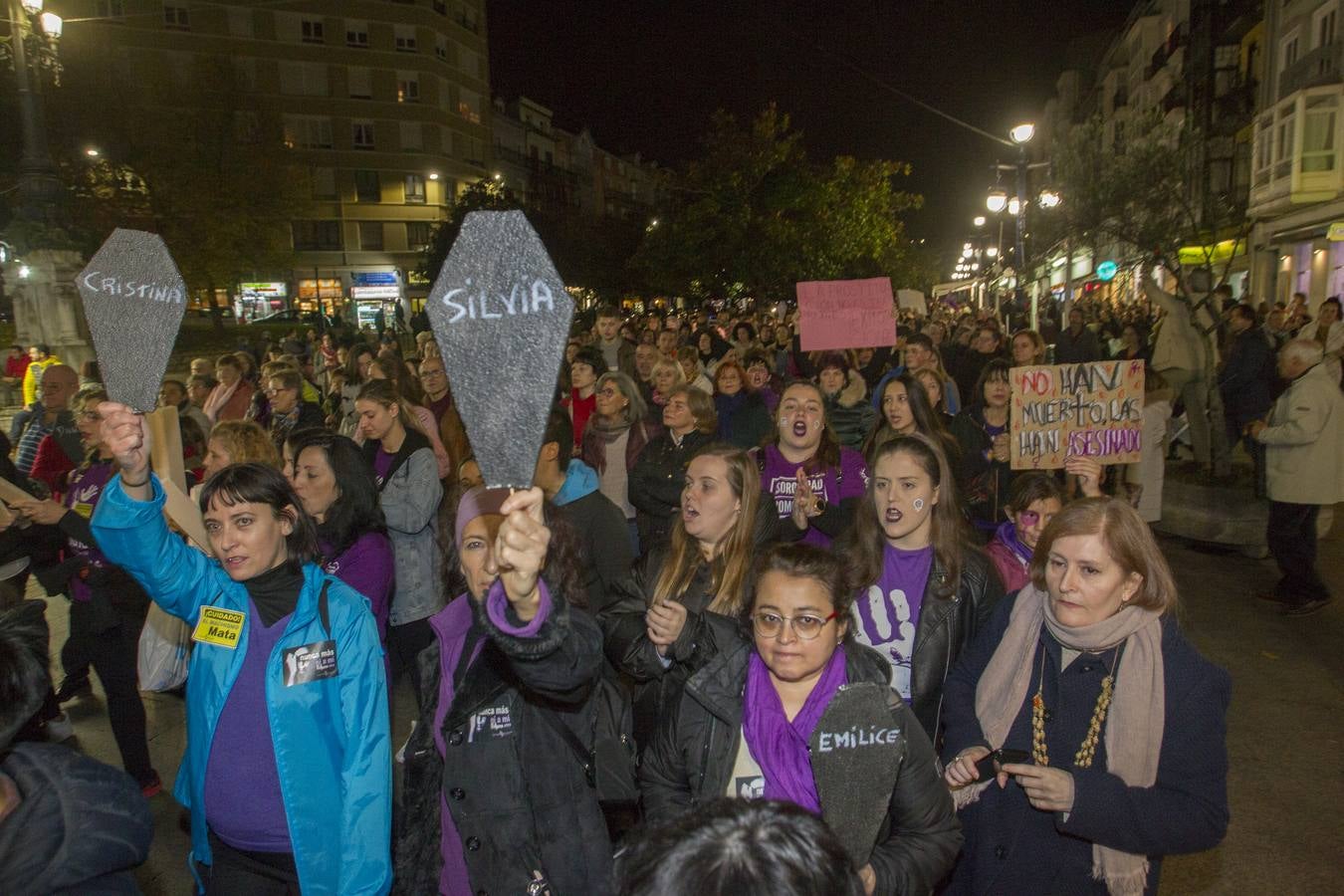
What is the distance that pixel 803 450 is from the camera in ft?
16.8

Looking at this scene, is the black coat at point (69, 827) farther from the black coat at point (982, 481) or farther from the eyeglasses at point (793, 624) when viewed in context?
the black coat at point (982, 481)

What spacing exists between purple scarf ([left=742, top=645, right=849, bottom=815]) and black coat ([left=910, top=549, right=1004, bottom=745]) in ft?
2.90

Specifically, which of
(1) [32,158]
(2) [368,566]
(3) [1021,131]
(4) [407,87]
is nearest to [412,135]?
(4) [407,87]

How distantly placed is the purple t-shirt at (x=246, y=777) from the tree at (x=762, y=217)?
21.1m

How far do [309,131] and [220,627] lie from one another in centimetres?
5585

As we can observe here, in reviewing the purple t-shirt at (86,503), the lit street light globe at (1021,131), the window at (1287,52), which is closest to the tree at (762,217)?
the lit street light globe at (1021,131)

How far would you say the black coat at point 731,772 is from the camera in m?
2.16

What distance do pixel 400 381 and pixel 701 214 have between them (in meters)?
15.8

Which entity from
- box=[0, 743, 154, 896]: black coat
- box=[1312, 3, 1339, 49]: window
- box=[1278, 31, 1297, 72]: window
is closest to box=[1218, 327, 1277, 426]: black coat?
box=[0, 743, 154, 896]: black coat

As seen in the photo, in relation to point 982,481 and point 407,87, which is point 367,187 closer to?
point 407,87

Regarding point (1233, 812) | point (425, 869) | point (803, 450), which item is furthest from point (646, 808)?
point (1233, 812)

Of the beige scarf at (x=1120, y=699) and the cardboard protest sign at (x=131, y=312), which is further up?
the cardboard protest sign at (x=131, y=312)

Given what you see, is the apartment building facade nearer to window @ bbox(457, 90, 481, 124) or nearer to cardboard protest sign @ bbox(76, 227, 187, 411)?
window @ bbox(457, 90, 481, 124)

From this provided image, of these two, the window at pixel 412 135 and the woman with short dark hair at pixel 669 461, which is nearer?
the woman with short dark hair at pixel 669 461
